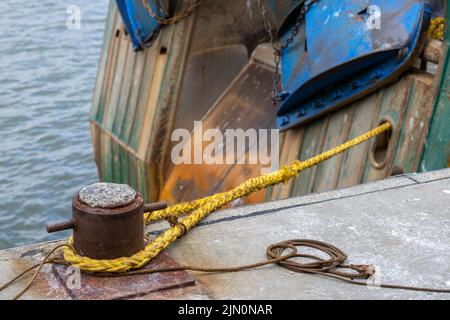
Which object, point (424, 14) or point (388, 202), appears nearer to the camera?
point (388, 202)

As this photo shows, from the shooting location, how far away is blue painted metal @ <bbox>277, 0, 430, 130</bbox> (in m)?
5.12

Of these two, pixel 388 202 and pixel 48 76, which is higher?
pixel 388 202

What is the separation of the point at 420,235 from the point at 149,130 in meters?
4.45

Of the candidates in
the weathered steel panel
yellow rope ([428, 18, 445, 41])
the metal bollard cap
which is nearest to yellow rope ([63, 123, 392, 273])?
the metal bollard cap

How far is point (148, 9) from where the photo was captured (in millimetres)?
7254

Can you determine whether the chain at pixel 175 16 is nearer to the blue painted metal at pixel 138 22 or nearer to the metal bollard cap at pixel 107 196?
the blue painted metal at pixel 138 22

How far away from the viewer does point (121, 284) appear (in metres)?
2.81

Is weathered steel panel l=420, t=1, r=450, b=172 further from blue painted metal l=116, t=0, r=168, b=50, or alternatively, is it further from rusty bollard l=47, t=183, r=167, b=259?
blue painted metal l=116, t=0, r=168, b=50

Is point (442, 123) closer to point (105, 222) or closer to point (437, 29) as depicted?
point (437, 29)

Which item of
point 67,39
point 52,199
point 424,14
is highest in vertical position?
point 424,14

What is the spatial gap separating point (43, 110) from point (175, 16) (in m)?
5.25
